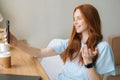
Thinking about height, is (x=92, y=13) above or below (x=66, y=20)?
above

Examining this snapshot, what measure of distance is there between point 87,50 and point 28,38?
1.18m

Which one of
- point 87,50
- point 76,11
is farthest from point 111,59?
point 76,11

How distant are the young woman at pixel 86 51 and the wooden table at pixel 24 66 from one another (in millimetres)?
72

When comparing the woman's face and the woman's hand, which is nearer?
the woman's hand

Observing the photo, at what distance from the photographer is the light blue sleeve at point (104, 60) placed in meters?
1.41

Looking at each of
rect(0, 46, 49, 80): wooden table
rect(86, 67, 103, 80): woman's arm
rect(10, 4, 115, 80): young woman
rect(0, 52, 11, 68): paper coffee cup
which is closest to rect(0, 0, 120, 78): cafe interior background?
rect(0, 46, 49, 80): wooden table

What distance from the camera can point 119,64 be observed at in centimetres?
276

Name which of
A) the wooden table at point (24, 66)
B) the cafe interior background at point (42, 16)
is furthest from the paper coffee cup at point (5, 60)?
the cafe interior background at point (42, 16)

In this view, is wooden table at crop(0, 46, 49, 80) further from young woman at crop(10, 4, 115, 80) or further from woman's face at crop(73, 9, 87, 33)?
woman's face at crop(73, 9, 87, 33)

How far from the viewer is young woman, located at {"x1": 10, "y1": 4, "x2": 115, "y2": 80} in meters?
1.37

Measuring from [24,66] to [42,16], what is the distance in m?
0.98

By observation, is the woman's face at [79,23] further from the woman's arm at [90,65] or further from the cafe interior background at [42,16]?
the cafe interior background at [42,16]

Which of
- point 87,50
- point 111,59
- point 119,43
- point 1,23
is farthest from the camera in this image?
point 119,43

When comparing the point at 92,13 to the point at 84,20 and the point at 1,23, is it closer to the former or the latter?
the point at 84,20
